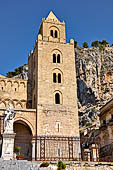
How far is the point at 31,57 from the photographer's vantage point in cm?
3488

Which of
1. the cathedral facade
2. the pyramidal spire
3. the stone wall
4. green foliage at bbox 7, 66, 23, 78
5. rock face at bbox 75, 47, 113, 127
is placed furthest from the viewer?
green foliage at bbox 7, 66, 23, 78

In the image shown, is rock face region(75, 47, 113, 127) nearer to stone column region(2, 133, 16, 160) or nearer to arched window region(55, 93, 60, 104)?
arched window region(55, 93, 60, 104)

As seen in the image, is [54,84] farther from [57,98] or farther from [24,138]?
[24,138]

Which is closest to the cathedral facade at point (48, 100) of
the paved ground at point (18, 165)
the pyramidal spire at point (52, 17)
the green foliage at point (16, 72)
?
the pyramidal spire at point (52, 17)

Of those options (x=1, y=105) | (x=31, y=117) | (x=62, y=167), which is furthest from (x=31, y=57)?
(x=62, y=167)

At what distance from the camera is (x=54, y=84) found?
94.9 ft

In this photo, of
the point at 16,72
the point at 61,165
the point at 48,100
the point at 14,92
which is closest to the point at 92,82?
the point at 14,92

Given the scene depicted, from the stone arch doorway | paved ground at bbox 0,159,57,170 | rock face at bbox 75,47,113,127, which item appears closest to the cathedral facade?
the stone arch doorway

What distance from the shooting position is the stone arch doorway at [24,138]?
2636 cm

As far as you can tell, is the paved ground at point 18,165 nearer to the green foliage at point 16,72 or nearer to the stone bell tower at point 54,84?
the stone bell tower at point 54,84

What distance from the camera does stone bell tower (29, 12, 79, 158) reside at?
26703 mm

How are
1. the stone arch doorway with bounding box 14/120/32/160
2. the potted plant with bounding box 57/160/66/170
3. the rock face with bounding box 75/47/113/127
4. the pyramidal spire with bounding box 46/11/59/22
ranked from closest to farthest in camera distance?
the potted plant with bounding box 57/160/66/170 < the stone arch doorway with bounding box 14/120/32/160 < the pyramidal spire with bounding box 46/11/59/22 < the rock face with bounding box 75/47/113/127

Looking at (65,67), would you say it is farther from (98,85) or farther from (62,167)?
(98,85)

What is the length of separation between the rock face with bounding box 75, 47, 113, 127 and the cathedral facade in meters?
20.1
